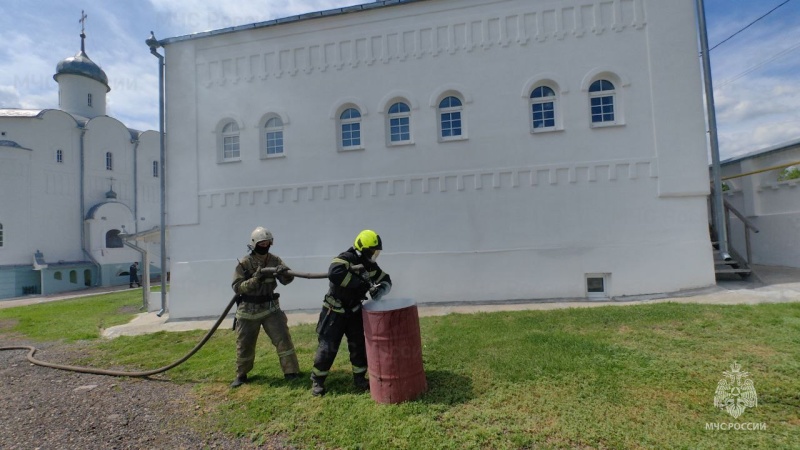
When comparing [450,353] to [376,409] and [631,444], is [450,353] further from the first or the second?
[631,444]

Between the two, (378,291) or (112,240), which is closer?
(378,291)

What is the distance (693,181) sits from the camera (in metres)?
8.76

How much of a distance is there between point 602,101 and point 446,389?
8095mm

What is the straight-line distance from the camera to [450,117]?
983 cm

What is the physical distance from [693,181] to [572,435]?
7877mm

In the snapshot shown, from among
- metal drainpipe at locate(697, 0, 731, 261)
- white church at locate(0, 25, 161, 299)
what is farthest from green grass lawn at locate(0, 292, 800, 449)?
white church at locate(0, 25, 161, 299)

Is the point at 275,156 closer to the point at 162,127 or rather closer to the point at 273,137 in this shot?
the point at 273,137

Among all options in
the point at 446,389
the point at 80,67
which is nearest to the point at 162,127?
the point at 446,389

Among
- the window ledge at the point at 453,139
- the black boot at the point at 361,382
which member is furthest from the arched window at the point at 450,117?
the black boot at the point at 361,382

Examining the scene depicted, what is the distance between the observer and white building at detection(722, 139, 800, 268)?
9617 mm

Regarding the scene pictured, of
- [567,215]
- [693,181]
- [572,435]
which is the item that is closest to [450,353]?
[572,435]

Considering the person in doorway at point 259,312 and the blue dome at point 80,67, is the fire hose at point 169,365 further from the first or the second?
the blue dome at point 80,67

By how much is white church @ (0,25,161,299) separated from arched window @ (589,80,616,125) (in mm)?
23758

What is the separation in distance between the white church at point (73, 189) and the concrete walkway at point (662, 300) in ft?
52.9
